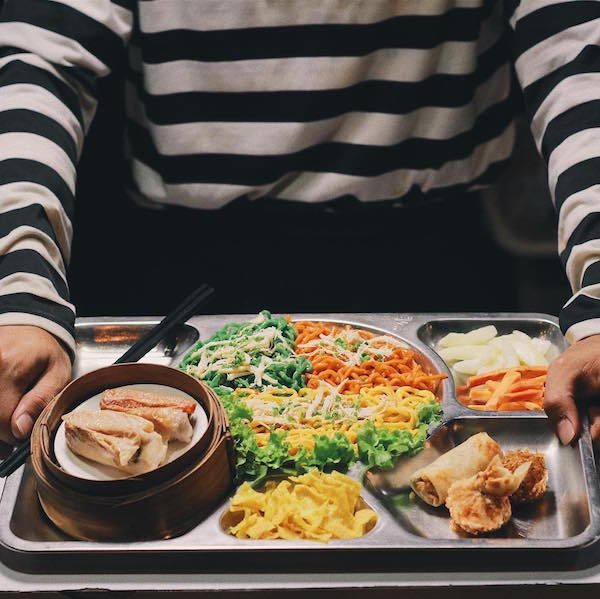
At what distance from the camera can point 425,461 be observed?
254 cm

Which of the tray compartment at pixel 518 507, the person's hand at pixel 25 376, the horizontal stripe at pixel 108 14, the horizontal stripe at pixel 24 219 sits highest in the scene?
the horizontal stripe at pixel 108 14

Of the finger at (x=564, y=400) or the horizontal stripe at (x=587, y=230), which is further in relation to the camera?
the horizontal stripe at (x=587, y=230)

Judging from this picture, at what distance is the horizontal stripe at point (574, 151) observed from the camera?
279cm

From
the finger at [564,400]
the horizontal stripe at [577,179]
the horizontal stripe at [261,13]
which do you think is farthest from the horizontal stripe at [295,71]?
the finger at [564,400]

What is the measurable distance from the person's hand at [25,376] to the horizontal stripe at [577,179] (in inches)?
74.0

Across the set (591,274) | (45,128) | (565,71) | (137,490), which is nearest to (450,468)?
(591,274)

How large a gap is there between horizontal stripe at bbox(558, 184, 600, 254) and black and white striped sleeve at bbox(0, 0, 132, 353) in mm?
1795

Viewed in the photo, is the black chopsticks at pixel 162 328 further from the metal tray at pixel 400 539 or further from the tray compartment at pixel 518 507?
the tray compartment at pixel 518 507

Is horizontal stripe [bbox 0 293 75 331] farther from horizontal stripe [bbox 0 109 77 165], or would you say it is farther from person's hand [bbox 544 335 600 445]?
person's hand [bbox 544 335 600 445]

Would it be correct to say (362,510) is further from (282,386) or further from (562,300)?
(562,300)

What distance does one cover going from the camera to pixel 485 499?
86.4 inches

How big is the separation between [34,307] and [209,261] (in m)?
1.22

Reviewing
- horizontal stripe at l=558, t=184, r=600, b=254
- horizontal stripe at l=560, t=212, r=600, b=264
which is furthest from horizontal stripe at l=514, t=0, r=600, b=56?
horizontal stripe at l=560, t=212, r=600, b=264

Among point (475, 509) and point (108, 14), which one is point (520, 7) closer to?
point (108, 14)
